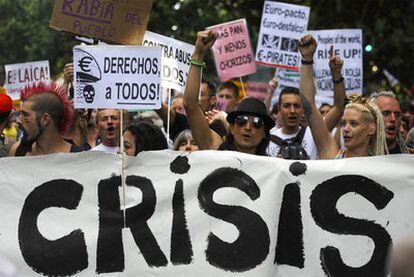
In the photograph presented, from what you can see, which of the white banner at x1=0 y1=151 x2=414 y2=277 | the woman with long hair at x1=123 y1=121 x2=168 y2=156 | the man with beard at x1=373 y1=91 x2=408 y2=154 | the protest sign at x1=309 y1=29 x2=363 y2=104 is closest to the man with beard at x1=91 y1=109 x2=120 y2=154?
the woman with long hair at x1=123 y1=121 x2=168 y2=156

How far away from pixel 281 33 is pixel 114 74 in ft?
16.9

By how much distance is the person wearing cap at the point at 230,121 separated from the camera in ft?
21.2

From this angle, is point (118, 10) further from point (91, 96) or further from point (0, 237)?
point (0, 237)

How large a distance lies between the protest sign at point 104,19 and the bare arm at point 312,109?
1.09 meters

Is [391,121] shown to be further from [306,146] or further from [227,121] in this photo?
[227,121]

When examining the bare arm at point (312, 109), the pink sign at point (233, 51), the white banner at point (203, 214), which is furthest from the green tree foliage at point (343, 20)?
the white banner at point (203, 214)

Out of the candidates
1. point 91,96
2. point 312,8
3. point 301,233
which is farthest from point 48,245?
point 312,8

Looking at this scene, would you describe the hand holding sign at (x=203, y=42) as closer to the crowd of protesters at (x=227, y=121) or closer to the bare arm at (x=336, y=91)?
the crowd of protesters at (x=227, y=121)

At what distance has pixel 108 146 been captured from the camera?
7742 mm

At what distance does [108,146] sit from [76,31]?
1.25 m

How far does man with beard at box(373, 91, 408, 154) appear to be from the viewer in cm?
772

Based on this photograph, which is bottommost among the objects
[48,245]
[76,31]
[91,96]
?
[48,245]

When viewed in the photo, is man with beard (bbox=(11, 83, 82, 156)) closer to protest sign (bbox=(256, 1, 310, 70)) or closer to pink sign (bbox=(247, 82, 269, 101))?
protest sign (bbox=(256, 1, 310, 70))

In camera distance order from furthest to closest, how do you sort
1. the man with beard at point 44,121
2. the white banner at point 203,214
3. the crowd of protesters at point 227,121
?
the man with beard at point 44,121 < the crowd of protesters at point 227,121 < the white banner at point 203,214
